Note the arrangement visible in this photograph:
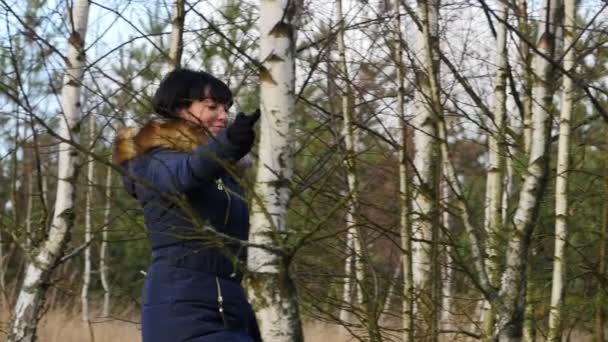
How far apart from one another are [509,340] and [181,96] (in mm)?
1214

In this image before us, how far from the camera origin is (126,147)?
3055mm

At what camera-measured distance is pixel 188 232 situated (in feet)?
9.48

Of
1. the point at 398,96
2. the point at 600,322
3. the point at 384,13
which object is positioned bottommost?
the point at 600,322

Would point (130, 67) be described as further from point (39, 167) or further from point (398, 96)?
point (398, 96)

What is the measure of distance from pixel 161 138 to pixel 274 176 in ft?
1.27

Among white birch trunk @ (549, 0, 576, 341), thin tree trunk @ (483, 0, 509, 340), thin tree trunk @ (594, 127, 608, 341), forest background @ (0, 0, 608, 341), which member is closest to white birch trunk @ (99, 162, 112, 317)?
forest background @ (0, 0, 608, 341)

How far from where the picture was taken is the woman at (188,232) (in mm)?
2908

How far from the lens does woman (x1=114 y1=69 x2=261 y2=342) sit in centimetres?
291

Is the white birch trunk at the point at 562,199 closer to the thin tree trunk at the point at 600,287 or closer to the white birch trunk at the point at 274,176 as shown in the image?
the thin tree trunk at the point at 600,287

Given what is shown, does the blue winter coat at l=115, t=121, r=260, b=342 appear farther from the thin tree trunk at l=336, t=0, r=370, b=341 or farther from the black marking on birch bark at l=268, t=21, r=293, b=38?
the thin tree trunk at l=336, t=0, r=370, b=341

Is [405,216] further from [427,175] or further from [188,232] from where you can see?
[188,232]

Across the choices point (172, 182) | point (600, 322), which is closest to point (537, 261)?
point (600, 322)

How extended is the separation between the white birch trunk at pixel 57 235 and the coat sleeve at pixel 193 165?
Result: 2.19m

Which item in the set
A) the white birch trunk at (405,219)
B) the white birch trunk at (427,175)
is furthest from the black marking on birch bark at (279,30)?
the white birch trunk at (405,219)
